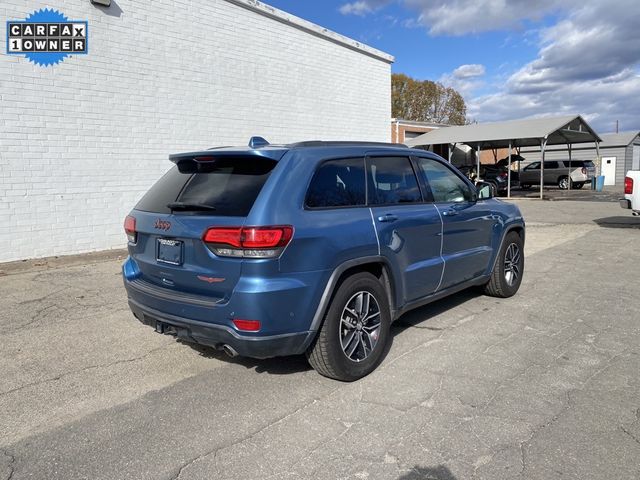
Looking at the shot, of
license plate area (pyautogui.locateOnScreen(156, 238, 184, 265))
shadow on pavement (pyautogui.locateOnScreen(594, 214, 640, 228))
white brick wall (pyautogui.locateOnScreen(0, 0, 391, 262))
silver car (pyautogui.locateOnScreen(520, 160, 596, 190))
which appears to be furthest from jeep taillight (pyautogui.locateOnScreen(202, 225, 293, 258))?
silver car (pyautogui.locateOnScreen(520, 160, 596, 190))

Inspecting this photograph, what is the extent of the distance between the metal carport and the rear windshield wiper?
21052 mm

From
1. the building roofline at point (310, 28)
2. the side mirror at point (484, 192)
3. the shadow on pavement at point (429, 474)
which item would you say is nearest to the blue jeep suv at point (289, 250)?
the shadow on pavement at point (429, 474)

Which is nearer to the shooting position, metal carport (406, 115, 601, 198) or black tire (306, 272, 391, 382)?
black tire (306, 272, 391, 382)

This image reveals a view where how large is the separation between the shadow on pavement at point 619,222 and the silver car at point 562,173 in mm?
16544

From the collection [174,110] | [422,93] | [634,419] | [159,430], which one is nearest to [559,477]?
[634,419]

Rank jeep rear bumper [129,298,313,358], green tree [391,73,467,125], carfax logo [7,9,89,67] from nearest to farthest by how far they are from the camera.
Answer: jeep rear bumper [129,298,313,358]
carfax logo [7,9,89,67]
green tree [391,73,467,125]

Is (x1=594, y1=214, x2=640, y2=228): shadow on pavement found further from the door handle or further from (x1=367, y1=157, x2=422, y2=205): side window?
the door handle

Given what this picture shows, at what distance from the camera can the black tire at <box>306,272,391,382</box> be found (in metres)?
3.54

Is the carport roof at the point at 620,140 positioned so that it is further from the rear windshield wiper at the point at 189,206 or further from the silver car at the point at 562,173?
the rear windshield wiper at the point at 189,206

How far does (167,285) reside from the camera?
3.65 metres

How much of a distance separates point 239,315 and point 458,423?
1549 mm

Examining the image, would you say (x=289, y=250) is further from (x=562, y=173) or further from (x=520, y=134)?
(x=562, y=173)

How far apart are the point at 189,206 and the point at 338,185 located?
1106 millimetres

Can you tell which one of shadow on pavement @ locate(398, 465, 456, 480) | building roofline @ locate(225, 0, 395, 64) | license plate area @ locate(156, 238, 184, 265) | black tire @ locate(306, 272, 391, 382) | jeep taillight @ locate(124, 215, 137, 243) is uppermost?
building roofline @ locate(225, 0, 395, 64)
